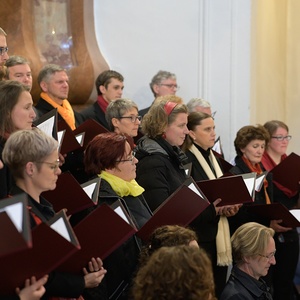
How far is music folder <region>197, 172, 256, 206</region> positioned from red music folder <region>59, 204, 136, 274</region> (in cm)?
154

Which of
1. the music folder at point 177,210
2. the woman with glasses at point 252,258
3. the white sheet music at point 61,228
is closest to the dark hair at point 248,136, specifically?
the woman with glasses at point 252,258

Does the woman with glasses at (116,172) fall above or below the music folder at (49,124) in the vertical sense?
below

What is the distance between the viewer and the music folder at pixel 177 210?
4184 millimetres

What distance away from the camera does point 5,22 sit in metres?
6.90

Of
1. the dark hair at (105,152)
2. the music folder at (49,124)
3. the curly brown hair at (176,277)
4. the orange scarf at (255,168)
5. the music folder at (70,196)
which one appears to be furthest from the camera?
the orange scarf at (255,168)

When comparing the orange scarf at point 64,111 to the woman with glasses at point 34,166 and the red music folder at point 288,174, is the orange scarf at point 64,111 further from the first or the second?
the woman with glasses at point 34,166

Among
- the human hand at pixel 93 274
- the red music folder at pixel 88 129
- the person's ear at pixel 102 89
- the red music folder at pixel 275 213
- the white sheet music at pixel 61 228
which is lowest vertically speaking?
the red music folder at pixel 275 213

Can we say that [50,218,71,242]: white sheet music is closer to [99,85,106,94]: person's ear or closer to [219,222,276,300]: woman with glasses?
[219,222,276,300]: woman with glasses

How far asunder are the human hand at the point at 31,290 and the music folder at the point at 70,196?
35.1 inches

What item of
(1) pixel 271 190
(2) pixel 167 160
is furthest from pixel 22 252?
(1) pixel 271 190

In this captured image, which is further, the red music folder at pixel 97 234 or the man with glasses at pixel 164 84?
the man with glasses at pixel 164 84

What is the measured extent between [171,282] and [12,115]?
1832 mm

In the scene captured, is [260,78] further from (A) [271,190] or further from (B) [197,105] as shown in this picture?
(A) [271,190]

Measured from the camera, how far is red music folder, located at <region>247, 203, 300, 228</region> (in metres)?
5.78
